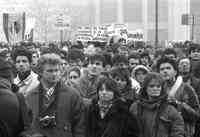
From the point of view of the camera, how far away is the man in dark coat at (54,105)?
5.75 m

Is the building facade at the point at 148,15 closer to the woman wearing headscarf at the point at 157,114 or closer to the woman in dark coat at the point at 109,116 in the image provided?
the woman wearing headscarf at the point at 157,114

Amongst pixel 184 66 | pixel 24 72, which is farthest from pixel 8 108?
pixel 184 66

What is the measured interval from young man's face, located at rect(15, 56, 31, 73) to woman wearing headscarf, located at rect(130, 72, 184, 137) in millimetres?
1896

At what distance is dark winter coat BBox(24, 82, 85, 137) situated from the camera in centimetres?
575

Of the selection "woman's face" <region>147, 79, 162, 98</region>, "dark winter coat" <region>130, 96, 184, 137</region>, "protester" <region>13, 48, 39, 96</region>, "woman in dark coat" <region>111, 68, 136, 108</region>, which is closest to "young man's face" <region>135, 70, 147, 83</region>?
"woman in dark coat" <region>111, 68, 136, 108</region>

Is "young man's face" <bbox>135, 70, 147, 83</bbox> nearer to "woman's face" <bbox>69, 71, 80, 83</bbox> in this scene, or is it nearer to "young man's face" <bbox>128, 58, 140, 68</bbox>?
"woman's face" <bbox>69, 71, 80, 83</bbox>

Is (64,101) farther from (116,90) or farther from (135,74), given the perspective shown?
(135,74)

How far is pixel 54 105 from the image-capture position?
581 centimetres

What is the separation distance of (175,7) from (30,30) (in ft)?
145

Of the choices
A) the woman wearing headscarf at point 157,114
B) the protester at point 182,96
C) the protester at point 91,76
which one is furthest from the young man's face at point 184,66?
the woman wearing headscarf at point 157,114

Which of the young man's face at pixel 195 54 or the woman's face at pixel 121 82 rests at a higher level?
the young man's face at pixel 195 54

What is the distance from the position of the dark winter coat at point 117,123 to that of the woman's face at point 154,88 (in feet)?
1.18

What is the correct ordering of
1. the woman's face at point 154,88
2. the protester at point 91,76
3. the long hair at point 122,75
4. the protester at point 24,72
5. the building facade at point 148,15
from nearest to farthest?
the woman's face at point 154,88
the long hair at point 122,75
the protester at point 24,72
the protester at point 91,76
the building facade at point 148,15

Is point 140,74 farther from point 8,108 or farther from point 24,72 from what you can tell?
point 8,108
